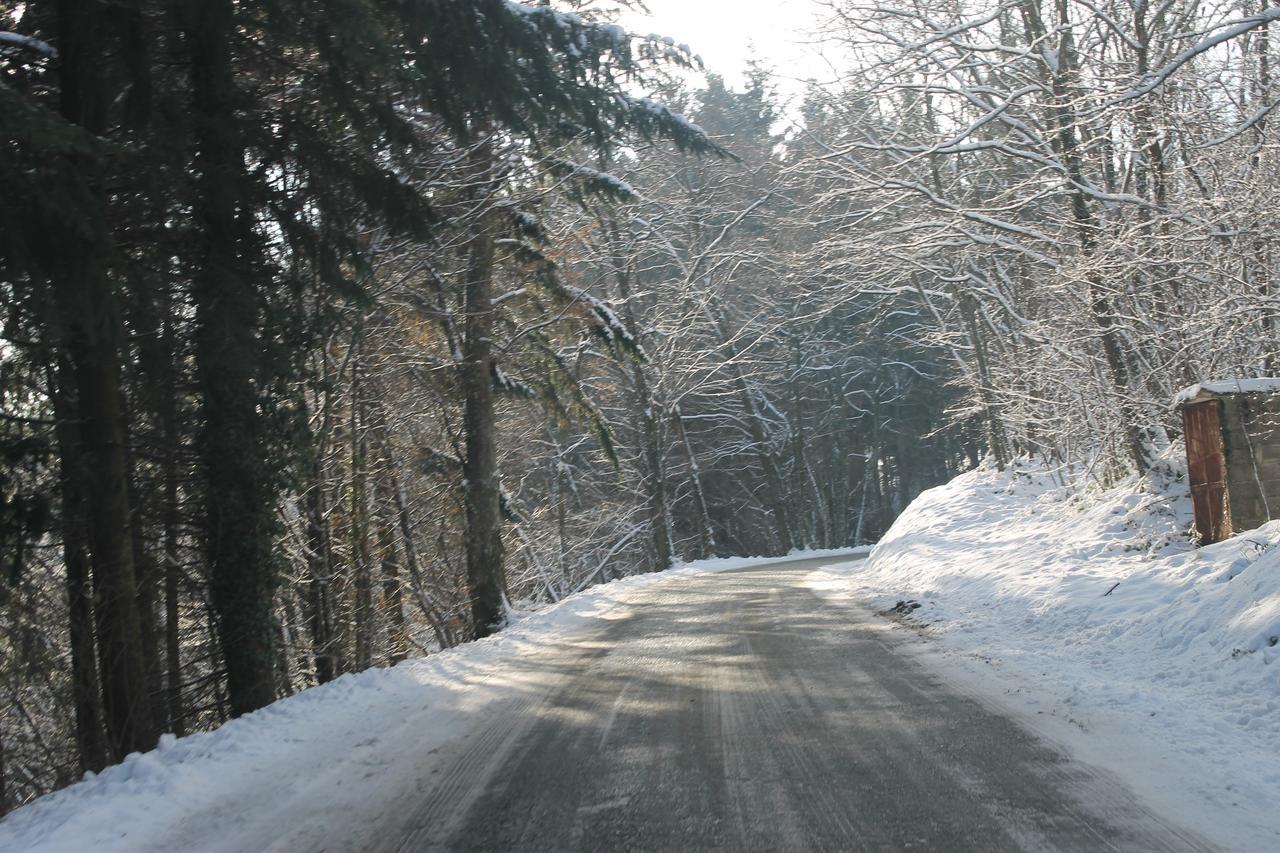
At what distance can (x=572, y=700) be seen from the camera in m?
7.66

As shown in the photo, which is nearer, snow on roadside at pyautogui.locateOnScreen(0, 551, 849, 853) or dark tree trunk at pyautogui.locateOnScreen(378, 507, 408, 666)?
snow on roadside at pyautogui.locateOnScreen(0, 551, 849, 853)

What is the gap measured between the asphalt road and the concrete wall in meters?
4.14

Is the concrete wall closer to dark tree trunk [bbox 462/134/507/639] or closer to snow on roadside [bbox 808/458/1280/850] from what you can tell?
snow on roadside [bbox 808/458/1280/850]

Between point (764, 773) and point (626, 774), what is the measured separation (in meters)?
0.74

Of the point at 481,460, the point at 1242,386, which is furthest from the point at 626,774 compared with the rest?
the point at 481,460

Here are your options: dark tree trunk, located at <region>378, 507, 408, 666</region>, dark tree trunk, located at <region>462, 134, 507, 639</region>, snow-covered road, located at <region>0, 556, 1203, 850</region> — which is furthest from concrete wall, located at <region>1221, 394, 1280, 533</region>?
dark tree trunk, located at <region>378, 507, 408, 666</region>

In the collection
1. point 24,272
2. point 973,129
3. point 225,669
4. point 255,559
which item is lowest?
point 225,669

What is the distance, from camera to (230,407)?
9016mm

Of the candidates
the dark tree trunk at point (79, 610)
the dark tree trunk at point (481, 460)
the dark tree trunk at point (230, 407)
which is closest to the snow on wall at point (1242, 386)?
the dark tree trunk at point (230, 407)

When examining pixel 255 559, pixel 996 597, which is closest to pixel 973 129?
pixel 996 597

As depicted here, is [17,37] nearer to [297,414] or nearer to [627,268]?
[297,414]

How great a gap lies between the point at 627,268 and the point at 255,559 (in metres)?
20.4

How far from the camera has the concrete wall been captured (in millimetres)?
9859

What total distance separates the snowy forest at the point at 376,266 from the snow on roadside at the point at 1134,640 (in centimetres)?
177
